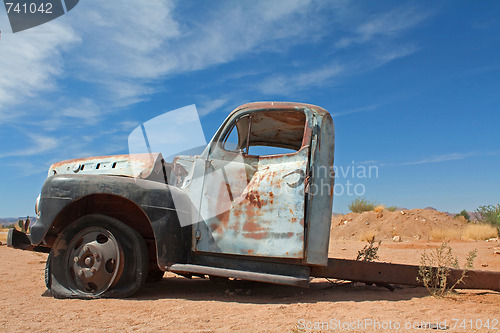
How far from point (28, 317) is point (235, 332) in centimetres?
181

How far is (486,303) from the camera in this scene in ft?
13.8

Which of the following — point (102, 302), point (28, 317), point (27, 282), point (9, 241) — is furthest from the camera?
point (27, 282)

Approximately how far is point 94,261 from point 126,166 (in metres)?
1.11

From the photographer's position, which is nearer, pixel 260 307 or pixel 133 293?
pixel 260 307

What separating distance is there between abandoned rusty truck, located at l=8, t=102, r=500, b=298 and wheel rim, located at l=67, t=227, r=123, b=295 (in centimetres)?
1

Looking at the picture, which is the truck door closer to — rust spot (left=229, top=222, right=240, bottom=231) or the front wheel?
rust spot (left=229, top=222, right=240, bottom=231)

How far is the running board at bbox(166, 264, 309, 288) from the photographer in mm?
3969

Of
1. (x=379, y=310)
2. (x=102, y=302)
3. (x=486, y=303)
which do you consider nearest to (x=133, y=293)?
(x=102, y=302)

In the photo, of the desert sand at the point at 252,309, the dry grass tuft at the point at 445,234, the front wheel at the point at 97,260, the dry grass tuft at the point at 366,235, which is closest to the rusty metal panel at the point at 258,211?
the desert sand at the point at 252,309

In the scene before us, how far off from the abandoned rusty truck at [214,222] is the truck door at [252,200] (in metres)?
0.01

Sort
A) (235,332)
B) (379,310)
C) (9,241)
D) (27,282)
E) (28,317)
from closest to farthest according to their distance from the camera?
(235,332)
(28,317)
(379,310)
(9,241)
(27,282)

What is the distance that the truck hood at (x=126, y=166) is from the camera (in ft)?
15.7

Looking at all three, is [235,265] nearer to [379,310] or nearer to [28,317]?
[379,310]

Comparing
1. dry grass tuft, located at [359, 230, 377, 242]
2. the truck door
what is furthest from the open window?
dry grass tuft, located at [359, 230, 377, 242]
